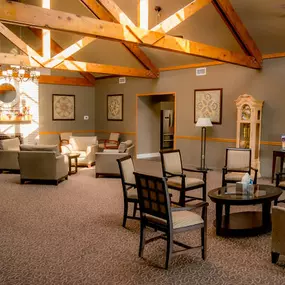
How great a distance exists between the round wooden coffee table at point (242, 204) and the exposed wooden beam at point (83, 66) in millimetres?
5463

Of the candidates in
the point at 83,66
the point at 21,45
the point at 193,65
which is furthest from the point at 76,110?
the point at 193,65

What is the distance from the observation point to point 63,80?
12305mm

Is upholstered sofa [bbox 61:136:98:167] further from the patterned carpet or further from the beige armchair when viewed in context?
the beige armchair

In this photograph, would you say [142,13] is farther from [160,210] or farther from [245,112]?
[245,112]

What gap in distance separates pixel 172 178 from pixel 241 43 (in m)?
3.82

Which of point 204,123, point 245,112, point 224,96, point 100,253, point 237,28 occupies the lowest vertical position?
point 100,253

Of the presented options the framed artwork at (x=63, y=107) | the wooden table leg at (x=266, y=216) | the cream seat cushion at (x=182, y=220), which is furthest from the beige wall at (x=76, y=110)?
the cream seat cushion at (x=182, y=220)

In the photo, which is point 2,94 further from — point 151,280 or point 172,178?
point 151,280

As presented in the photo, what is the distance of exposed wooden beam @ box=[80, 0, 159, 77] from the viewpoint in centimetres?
555

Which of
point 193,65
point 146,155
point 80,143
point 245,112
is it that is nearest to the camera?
point 245,112

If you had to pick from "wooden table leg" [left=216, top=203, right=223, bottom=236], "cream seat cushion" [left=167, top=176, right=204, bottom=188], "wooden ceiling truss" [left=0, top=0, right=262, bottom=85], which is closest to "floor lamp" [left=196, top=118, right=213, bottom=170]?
"wooden ceiling truss" [left=0, top=0, right=262, bottom=85]

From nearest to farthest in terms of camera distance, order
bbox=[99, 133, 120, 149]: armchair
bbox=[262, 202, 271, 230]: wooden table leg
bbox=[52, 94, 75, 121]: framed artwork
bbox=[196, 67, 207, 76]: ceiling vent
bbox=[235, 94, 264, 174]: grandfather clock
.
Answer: bbox=[262, 202, 271, 230]: wooden table leg
bbox=[235, 94, 264, 174]: grandfather clock
bbox=[196, 67, 207, 76]: ceiling vent
bbox=[99, 133, 120, 149]: armchair
bbox=[52, 94, 75, 121]: framed artwork

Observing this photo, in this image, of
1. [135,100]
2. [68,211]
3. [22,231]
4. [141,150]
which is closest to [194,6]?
[68,211]

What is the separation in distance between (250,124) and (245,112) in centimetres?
32
